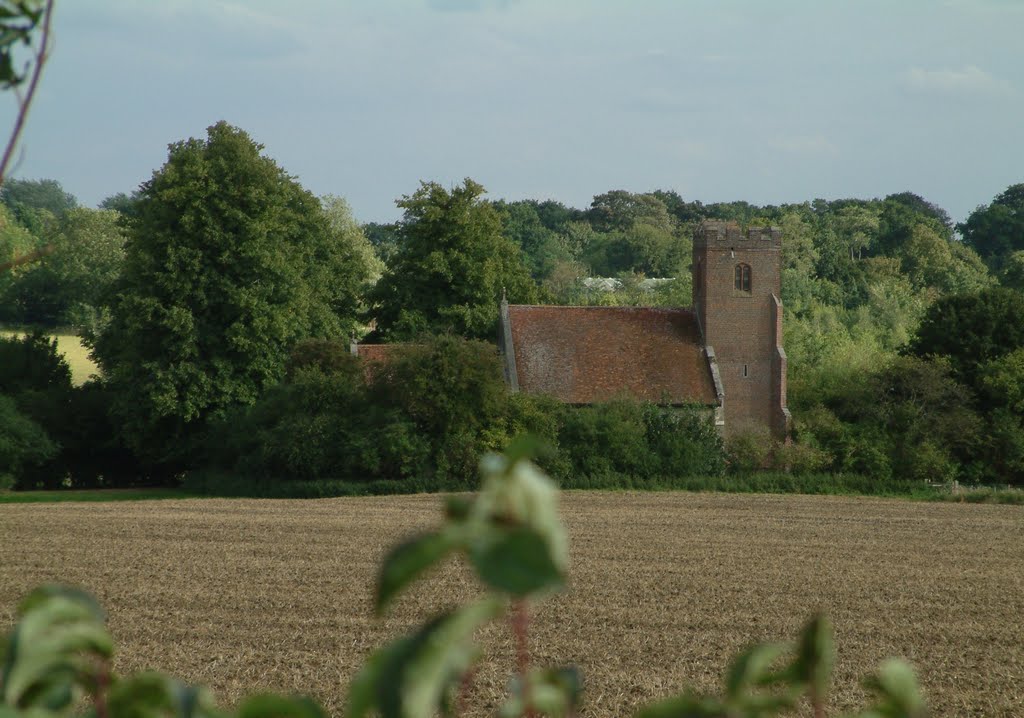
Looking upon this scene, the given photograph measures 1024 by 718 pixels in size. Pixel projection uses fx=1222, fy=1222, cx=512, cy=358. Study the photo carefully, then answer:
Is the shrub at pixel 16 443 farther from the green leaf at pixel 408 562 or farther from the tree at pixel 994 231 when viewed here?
the tree at pixel 994 231

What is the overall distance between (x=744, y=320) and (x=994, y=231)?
220 ft

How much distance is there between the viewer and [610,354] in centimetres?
4362

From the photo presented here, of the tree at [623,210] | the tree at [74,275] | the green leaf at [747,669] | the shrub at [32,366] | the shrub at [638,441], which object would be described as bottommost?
the shrub at [638,441]

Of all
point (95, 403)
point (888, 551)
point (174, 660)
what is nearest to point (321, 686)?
point (174, 660)

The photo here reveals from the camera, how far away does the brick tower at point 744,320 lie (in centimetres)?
4306

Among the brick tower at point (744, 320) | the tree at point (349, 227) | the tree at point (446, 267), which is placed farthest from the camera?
the tree at point (349, 227)

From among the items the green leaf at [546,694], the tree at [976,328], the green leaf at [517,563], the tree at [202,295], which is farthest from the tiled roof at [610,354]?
the green leaf at [517,563]

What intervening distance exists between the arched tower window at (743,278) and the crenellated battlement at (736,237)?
0.71 m

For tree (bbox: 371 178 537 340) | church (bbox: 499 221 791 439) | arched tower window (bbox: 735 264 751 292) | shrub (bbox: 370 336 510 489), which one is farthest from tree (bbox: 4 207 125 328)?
arched tower window (bbox: 735 264 751 292)

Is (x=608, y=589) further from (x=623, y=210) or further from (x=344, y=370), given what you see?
(x=623, y=210)

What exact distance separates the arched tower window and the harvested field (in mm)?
9835

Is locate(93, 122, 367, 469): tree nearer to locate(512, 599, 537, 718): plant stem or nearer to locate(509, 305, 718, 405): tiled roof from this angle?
locate(509, 305, 718, 405): tiled roof

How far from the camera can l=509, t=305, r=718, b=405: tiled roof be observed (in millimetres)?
42500

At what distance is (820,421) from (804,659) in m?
41.6
